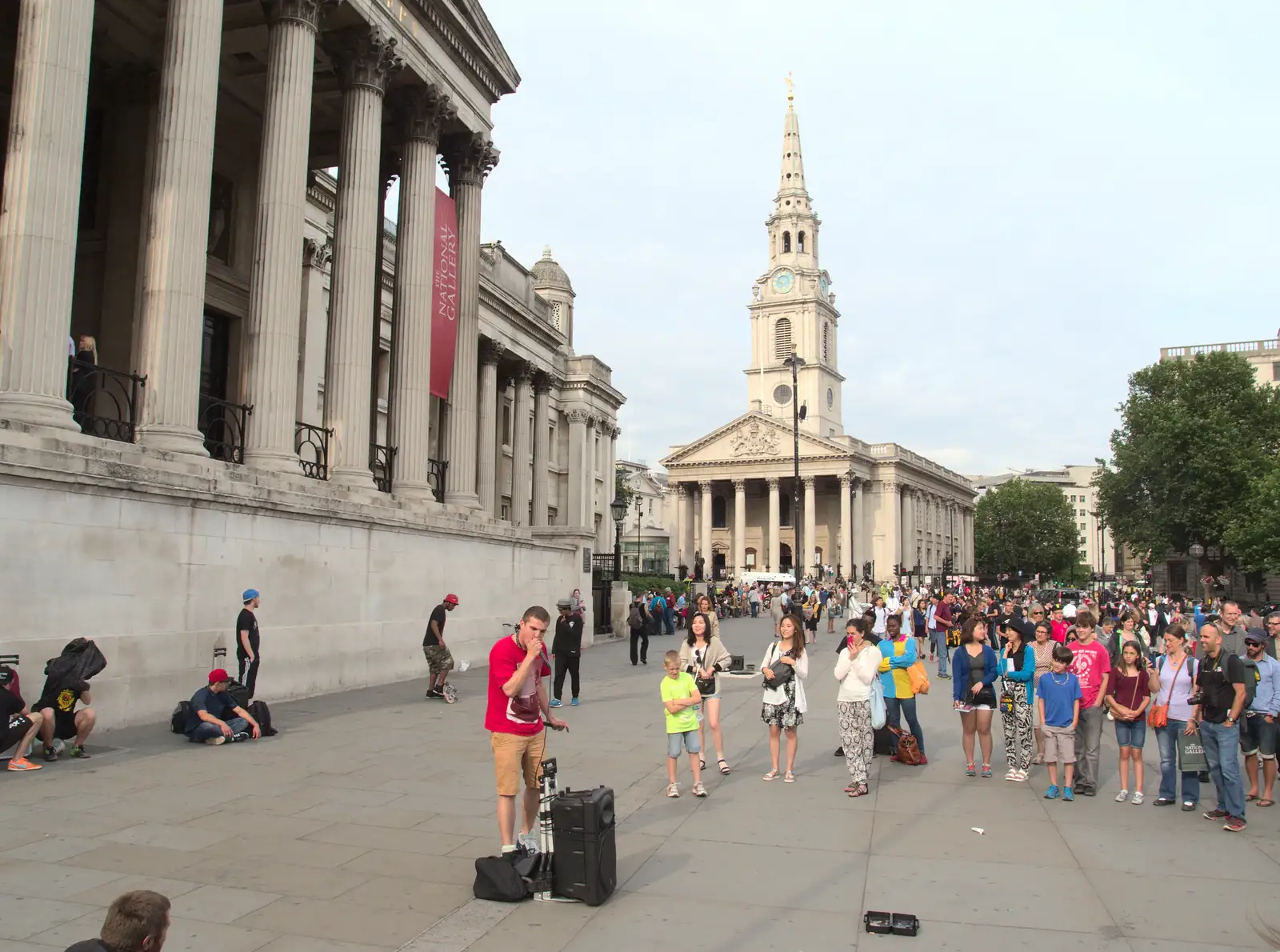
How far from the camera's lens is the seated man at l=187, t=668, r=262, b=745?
10.8m

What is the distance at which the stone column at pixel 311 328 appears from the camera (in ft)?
88.0

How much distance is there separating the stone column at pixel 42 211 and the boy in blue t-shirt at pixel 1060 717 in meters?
10.9

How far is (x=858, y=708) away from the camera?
31.3 ft

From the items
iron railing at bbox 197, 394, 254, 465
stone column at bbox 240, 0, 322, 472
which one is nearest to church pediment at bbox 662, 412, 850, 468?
iron railing at bbox 197, 394, 254, 465

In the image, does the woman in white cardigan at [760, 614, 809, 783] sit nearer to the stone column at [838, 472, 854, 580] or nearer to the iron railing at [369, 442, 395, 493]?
the iron railing at [369, 442, 395, 493]

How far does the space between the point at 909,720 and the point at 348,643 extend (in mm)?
9025

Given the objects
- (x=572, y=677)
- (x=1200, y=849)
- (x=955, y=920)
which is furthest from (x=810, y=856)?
(x=572, y=677)

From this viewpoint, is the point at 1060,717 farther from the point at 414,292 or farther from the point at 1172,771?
the point at 414,292

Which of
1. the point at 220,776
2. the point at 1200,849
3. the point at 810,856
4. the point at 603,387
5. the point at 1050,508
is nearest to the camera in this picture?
the point at 810,856

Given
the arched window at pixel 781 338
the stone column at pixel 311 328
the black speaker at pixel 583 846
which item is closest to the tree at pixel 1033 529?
the arched window at pixel 781 338

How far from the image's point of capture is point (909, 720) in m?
11.4

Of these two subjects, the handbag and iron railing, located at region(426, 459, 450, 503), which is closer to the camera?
the handbag

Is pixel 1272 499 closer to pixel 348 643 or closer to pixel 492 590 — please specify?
pixel 492 590

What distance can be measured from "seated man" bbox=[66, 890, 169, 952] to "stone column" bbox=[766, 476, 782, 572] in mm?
90820
